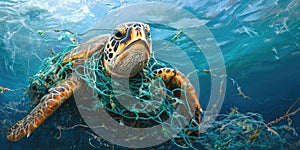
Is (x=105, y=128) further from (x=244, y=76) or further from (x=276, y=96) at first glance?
(x=276, y=96)

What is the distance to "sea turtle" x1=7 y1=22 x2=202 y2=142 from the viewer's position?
164 cm

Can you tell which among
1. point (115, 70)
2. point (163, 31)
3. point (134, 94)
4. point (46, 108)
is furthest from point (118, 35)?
point (163, 31)

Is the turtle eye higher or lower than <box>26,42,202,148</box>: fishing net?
higher

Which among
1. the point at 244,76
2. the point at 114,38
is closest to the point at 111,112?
the point at 114,38

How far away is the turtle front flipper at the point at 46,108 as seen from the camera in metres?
1.89

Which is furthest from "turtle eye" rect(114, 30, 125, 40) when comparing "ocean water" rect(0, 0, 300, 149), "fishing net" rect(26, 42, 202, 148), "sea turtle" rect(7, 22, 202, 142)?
"ocean water" rect(0, 0, 300, 149)

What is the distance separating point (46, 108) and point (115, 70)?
0.76 meters

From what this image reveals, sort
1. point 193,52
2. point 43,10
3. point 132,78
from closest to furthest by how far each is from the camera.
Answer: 1. point 132,78
2. point 43,10
3. point 193,52

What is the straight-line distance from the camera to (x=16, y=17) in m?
6.78

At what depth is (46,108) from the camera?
1.88 m

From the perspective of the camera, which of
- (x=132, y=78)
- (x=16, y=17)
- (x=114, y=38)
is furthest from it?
(x=16, y=17)

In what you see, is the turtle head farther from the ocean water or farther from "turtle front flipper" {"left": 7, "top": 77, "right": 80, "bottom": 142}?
the ocean water

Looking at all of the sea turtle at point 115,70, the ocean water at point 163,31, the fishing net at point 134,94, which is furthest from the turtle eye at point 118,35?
the ocean water at point 163,31

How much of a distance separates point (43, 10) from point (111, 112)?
19.5 feet
